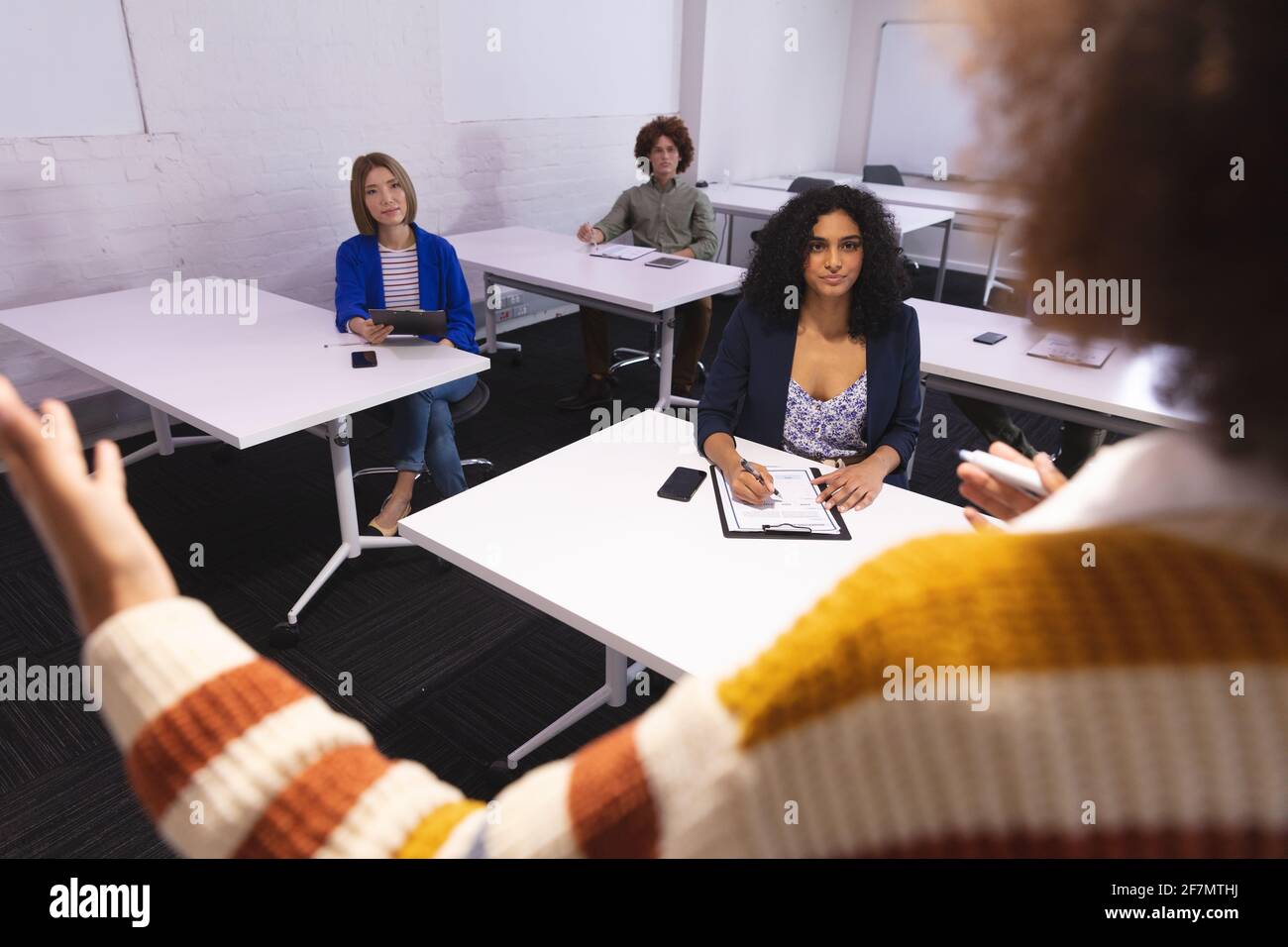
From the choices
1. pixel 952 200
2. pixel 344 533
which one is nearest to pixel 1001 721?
pixel 952 200

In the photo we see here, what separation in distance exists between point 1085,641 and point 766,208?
5.17m

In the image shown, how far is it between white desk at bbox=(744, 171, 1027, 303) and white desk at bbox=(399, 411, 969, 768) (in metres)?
0.57

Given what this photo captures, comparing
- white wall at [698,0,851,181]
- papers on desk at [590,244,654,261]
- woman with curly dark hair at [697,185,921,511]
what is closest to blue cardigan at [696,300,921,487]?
woman with curly dark hair at [697,185,921,511]

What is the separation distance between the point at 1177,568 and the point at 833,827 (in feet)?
0.62

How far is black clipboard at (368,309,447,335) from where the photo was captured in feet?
8.52

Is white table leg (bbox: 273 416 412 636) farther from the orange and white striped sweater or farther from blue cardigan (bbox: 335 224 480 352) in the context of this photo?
the orange and white striped sweater

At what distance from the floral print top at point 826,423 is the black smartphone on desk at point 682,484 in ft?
1.44

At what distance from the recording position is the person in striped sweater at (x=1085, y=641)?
332mm

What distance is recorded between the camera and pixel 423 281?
3064 millimetres

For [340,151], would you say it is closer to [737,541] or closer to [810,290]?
[810,290]

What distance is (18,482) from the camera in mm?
544

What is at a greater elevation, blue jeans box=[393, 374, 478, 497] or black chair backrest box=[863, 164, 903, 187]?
black chair backrest box=[863, 164, 903, 187]

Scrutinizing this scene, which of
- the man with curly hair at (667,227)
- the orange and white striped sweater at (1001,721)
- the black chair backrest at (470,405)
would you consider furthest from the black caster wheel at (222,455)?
the orange and white striped sweater at (1001,721)
